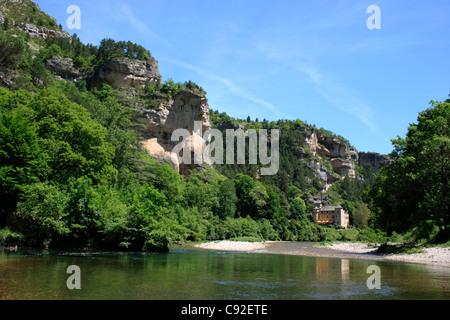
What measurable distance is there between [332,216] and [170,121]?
271 ft

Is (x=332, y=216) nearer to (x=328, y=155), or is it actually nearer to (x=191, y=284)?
(x=328, y=155)

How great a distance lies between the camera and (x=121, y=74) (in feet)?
276

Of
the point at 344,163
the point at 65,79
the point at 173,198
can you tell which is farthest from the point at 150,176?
the point at 344,163

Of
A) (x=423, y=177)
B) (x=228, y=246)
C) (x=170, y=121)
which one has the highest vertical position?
(x=170, y=121)

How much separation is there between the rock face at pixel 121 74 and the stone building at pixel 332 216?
86748mm

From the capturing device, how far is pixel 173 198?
5300 centimetres

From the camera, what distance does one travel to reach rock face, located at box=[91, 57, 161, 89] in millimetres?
83812

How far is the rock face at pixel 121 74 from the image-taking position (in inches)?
3300

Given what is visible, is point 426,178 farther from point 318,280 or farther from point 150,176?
point 150,176

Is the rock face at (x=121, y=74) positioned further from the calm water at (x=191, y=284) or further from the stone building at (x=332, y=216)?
the stone building at (x=332, y=216)

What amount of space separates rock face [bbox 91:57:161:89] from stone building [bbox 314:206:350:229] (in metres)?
86.7

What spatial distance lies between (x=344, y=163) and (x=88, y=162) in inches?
7126

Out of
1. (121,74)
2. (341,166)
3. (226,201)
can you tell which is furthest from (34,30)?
(341,166)
